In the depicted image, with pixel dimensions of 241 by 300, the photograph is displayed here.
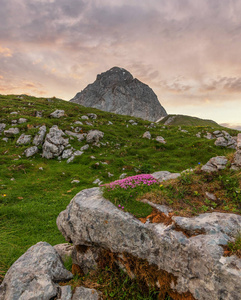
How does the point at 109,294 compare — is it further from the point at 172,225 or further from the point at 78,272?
the point at 172,225

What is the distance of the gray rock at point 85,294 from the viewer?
16.8 feet

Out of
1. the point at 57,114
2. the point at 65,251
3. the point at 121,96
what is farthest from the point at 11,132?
the point at 121,96

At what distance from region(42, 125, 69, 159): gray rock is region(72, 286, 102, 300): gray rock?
67.3 feet

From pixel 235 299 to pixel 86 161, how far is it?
20293 millimetres

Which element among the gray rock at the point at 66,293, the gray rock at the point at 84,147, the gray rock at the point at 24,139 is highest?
the gray rock at the point at 24,139

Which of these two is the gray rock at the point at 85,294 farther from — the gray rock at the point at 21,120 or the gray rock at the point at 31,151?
the gray rock at the point at 21,120

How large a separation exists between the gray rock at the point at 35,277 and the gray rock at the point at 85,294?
0.66 m

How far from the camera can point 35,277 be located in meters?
5.32

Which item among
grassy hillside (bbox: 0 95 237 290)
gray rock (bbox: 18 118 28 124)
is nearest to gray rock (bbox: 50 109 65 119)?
grassy hillside (bbox: 0 95 237 290)

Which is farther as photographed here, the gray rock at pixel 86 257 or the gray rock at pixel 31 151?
the gray rock at pixel 31 151

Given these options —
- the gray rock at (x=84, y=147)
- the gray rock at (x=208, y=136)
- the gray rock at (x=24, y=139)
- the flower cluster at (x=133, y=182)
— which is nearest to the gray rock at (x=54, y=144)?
the gray rock at (x=84, y=147)

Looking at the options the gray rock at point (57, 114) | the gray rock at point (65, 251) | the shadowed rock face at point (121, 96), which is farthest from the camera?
the shadowed rock face at point (121, 96)

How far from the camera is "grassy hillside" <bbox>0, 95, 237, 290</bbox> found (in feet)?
34.0

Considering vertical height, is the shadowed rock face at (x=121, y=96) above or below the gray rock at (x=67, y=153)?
above
